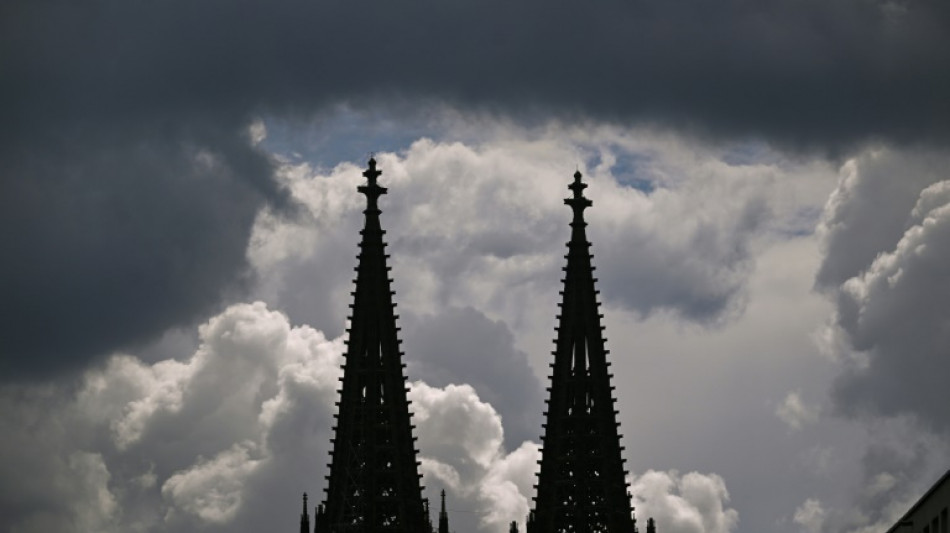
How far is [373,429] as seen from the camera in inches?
6949

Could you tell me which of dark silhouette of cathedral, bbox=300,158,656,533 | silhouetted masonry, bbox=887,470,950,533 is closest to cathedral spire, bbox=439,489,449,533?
dark silhouette of cathedral, bbox=300,158,656,533

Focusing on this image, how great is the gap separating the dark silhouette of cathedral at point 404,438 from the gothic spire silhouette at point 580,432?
0.17ft

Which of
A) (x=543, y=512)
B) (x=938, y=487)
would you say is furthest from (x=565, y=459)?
(x=938, y=487)

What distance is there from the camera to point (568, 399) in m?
177

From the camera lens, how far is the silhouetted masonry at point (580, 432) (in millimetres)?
175750

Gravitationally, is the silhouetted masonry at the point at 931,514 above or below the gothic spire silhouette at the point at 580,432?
below

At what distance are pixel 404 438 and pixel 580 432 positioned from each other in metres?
8.90

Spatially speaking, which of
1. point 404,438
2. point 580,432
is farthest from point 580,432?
point 404,438

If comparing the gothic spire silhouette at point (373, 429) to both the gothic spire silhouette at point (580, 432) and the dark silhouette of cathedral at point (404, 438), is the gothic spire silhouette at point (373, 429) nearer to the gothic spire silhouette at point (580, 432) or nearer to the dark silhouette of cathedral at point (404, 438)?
the dark silhouette of cathedral at point (404, 438)

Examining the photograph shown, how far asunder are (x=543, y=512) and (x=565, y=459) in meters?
2.88

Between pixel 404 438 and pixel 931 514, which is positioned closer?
pixel 931 514

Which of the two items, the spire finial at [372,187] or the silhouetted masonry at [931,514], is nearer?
the silhouetted masonry at [931,514]

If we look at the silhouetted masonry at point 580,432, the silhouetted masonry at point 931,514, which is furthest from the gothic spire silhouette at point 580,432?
the silhouetted masonry at point 931,514

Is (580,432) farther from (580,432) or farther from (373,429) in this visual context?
(373,429)
